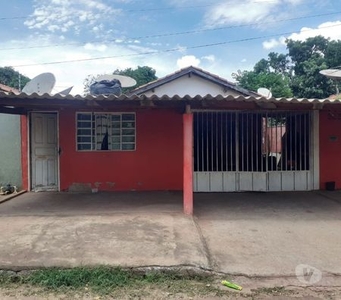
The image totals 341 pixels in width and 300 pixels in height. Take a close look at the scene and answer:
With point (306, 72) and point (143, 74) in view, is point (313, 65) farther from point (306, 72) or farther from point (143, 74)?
point (143, 74)

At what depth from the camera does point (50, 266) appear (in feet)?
13.0

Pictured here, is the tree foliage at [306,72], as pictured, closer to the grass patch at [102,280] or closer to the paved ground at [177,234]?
the paved ground at [177,234]

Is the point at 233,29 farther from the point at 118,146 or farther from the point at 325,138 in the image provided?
the point at 118,146

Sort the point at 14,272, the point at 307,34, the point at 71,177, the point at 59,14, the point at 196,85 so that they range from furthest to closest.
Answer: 1. the point at 307,34
2. the point at 59,14
3. the point at 196,85
4. the point at 71,177
5. the point at 14,272

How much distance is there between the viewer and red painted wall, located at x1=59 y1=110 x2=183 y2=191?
9.04 m

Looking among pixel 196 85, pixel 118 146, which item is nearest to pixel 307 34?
pixel 196 85

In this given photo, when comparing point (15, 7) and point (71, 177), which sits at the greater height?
point (15, 7)

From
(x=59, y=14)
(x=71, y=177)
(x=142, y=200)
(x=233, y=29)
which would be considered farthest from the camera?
(x=233, y=29)

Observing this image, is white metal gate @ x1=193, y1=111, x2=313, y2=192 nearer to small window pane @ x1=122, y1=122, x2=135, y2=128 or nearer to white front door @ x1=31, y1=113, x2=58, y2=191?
small window pane @ x1=122, y1=122, x2=135, y2=128

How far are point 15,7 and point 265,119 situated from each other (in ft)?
37.3

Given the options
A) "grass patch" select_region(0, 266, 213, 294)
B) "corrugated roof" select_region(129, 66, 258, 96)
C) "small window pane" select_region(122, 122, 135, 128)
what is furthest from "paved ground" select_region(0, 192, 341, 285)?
"corrugated roof" select_region(129, 66, 258, 96)

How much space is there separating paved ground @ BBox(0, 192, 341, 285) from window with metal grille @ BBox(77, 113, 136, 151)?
1673 millimetres

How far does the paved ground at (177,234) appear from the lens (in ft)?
Answer: 13.6

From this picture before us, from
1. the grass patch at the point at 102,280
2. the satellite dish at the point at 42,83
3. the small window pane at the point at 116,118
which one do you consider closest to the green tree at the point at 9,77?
the small window pane at the point at 116,118
